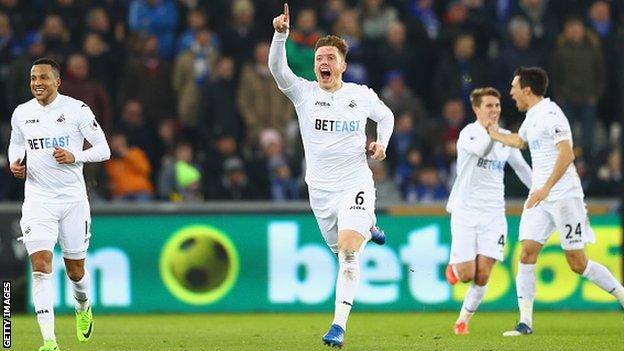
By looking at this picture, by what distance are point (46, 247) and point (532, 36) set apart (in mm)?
10687

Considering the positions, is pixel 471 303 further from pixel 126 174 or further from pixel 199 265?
pixel 126 174

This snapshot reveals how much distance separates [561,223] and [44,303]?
16.3 feet

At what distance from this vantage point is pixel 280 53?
11828 millimetres

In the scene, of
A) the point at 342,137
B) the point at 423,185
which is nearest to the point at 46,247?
the point at 342,137

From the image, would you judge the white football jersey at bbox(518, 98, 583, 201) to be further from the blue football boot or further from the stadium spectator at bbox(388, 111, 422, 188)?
the stadium spectator at bbox(388, 111, 422, 188)

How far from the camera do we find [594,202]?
18.7 m

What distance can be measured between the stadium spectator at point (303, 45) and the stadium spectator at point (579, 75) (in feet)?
11.6

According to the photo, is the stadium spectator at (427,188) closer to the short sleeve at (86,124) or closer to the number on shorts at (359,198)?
the number on shorts at (359,198)

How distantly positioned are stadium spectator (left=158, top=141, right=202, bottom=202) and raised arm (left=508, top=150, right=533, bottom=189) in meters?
6.08

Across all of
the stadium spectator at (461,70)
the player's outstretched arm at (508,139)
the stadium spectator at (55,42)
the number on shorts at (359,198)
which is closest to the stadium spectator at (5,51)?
the stadium spectator at (55,42)

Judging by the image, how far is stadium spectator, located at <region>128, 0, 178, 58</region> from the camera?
21219mm

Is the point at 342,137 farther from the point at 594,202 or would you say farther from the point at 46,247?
the point at 594,202

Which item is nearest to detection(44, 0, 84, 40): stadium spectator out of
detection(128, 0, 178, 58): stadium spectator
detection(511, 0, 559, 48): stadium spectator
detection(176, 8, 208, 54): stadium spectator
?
detection(128, 0, 178, 58): stadium spectator

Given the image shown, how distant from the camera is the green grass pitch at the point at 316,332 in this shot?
12594 mm
